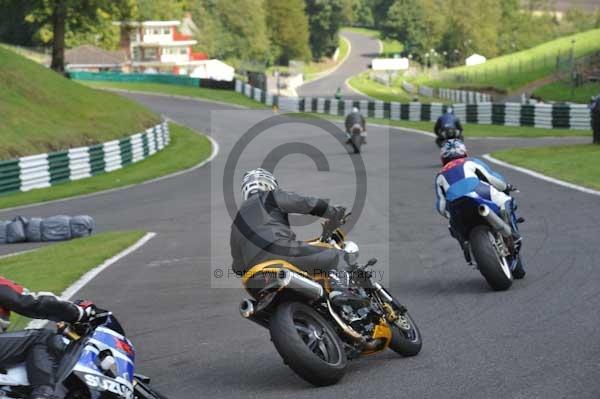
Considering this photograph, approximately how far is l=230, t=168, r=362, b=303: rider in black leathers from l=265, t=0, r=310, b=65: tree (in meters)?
147

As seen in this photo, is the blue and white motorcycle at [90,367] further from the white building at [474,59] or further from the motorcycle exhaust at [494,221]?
the white building at [474,59]

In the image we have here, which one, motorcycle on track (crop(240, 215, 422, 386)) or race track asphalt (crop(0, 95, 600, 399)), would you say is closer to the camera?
motorcycle on track (crop(240, 215, 422, 386))

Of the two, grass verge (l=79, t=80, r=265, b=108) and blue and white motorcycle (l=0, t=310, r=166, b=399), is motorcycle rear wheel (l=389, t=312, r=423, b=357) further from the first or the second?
grass verge (l=79, t=80, r=265, b=108)

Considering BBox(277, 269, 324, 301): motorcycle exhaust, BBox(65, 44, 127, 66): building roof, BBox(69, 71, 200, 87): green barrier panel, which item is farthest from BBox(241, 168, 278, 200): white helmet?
BBox(65, 44, 127, 66): building roof

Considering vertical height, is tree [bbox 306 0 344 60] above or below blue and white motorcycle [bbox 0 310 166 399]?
above

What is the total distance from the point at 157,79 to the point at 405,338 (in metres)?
75.1

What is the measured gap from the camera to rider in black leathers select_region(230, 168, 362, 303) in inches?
307

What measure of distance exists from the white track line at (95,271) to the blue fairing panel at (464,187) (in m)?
4.33

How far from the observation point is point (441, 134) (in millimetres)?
27391

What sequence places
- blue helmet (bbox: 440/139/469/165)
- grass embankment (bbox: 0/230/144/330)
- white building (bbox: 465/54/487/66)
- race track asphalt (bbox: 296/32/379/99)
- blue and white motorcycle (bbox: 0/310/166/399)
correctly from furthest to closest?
white building (bbox: 465/54/487/66) → race track asphalt (bbox: 296/32/379/99) → grass embankment (bbox: 0/230/144/330) → blue helmet (bbox: 440/139/469/165) → blue and white motorcycle (bbox: 0/310/166/399)

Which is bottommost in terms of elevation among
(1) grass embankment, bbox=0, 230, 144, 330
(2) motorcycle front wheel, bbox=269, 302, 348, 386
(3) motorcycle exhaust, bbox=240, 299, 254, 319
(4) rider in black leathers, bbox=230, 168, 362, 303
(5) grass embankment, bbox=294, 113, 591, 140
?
(1) grass embankment, bbox=0, 230, 144, 330

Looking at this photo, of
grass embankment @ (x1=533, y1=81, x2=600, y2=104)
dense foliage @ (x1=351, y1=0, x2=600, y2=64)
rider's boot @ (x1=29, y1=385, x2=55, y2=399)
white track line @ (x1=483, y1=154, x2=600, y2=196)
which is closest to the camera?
rider's boot @ (x1=29, y1=385, x2=55, y2=399)

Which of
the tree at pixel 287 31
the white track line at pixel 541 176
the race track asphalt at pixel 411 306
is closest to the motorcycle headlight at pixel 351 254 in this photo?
the race track asphalt at pixel 411 306

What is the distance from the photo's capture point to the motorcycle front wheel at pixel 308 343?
23.5 feet
